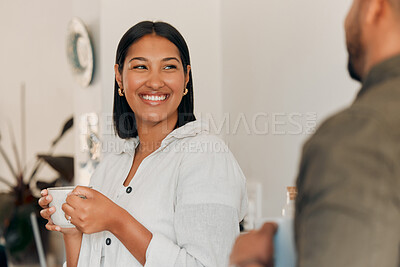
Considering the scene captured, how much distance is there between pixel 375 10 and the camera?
480 mm

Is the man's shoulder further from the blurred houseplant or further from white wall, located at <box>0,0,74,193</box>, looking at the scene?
white wall, located at <box>0,0,74,193</box>

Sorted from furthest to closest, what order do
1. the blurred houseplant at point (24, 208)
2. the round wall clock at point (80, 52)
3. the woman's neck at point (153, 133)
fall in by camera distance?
the blurred houseplant at point (24, 208) → the round wall clock at point (80, 52) → the woman's neck at point (153, 133)

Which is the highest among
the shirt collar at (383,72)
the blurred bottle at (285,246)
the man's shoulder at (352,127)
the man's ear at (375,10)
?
the man's ear at (375,10)

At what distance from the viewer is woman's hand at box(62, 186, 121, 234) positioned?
38.9 inches

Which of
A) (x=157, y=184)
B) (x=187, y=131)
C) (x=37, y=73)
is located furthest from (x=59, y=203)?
(x=37, y=73)

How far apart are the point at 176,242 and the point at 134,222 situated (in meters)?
0.10

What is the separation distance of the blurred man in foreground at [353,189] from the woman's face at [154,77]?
81 centimetres

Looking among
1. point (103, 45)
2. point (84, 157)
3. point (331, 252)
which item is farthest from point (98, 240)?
point (84, 157)

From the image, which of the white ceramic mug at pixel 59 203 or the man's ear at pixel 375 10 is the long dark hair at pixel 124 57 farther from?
A: the man's ear at pixel 375 10

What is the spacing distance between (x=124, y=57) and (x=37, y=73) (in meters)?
2.92

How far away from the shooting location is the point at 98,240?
3.83ft

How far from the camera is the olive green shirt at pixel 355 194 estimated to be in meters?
0.40

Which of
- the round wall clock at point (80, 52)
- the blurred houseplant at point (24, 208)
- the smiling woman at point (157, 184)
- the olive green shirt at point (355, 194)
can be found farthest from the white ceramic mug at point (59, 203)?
the blurred houseplant at point (24, 208)

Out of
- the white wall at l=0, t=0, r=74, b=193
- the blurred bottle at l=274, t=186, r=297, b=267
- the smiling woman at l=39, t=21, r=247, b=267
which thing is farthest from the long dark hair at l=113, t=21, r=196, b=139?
the white wall at l=0, t=0, r=74, b=193
